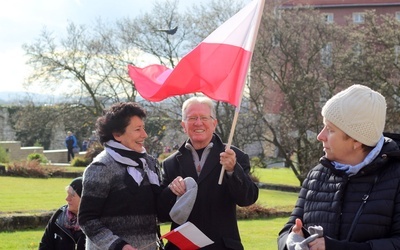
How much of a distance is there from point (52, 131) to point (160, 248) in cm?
3732

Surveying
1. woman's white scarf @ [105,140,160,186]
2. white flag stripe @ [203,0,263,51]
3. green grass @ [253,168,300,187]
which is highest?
white flag stripe @ [203,0,263,51]

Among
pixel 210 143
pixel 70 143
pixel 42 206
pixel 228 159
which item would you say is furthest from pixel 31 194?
pixel 70 143

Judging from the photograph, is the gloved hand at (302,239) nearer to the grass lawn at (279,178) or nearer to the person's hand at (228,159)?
the person's hand at (228,159)

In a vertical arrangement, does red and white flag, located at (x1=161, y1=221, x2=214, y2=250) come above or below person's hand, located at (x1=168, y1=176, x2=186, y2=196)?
below

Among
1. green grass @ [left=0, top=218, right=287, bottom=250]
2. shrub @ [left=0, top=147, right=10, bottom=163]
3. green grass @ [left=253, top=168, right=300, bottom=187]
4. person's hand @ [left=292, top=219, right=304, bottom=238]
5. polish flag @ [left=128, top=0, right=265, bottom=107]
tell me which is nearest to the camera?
person's hand @ [left=292, top=219, right=304, bottom=238]

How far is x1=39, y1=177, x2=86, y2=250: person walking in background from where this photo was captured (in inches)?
219

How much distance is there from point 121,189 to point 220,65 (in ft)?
4.33

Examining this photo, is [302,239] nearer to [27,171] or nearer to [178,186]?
[178,186]

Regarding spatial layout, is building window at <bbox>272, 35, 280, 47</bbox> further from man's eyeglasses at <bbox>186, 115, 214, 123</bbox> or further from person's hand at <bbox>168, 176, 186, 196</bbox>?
person's hand at <bbox>168, 176, 186, 196</bbox>

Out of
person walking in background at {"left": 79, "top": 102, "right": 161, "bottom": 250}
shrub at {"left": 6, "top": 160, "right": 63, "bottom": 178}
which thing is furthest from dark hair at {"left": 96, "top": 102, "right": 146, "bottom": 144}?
shrub at {"left": 6, "top": 160, "right": 63, "bottom": 178}

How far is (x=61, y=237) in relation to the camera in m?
5.60

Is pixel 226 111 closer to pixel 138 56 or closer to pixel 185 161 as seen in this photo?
pixel 138 56

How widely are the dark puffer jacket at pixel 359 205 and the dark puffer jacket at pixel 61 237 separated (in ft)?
7.23

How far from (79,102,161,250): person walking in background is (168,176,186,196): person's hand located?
0.15 metres
